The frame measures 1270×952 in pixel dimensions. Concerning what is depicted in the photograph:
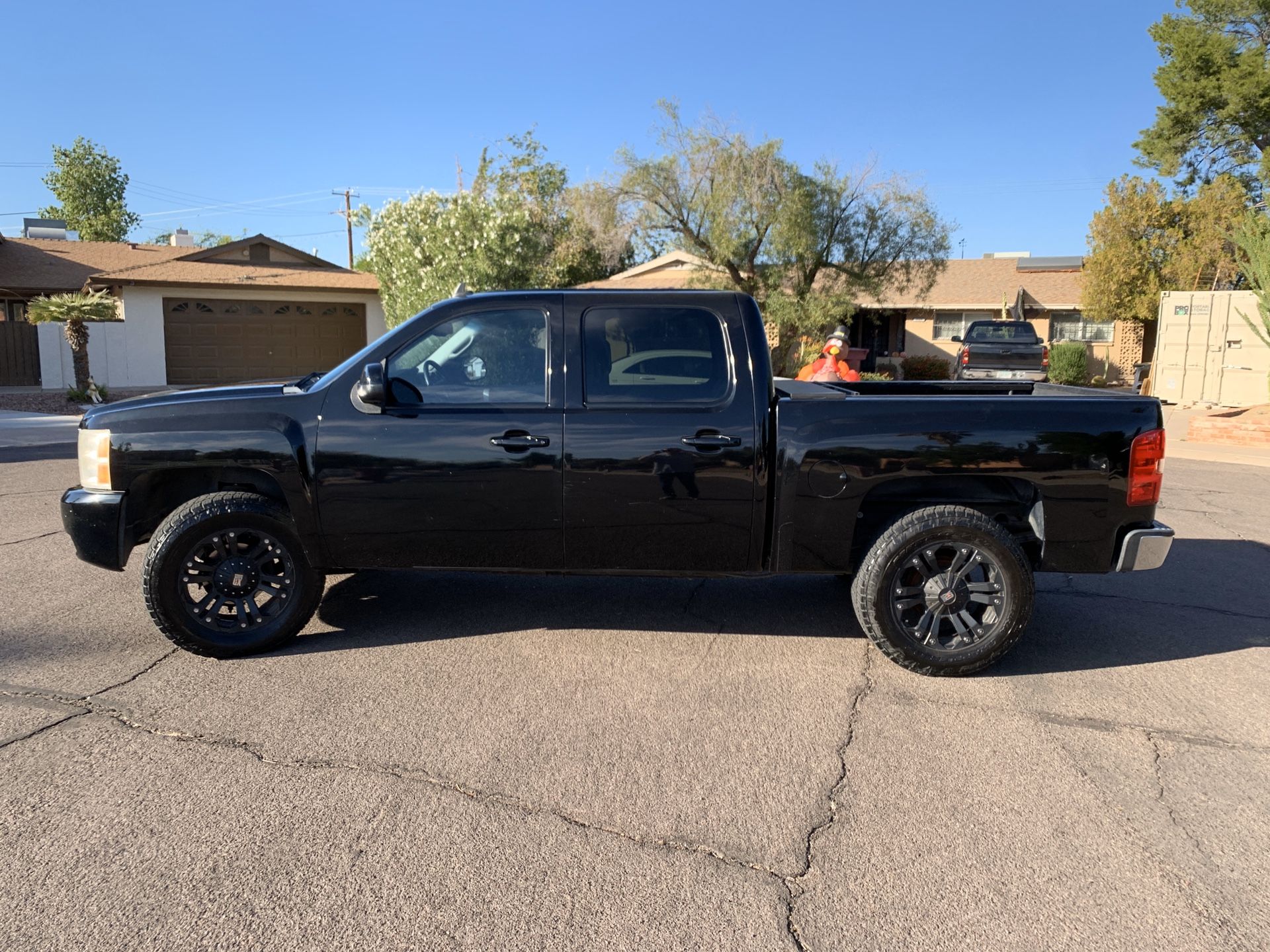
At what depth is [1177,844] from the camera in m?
3.25

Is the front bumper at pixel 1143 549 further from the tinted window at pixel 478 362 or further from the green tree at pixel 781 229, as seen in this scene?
the green tree at pixel 781 229

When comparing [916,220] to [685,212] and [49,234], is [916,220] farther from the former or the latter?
[49,234]

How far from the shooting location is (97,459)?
4836mm

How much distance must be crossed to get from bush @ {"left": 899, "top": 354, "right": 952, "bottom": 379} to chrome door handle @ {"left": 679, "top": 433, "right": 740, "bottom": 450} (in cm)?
2705

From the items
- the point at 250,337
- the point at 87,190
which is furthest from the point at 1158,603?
the point at 87,190

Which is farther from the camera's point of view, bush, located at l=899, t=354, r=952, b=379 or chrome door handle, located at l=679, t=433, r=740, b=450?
bush, located at l=899, t=354, r=952, b=379

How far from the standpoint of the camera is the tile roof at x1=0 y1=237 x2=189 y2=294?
91.6 feet

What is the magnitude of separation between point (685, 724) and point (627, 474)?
1.26 m

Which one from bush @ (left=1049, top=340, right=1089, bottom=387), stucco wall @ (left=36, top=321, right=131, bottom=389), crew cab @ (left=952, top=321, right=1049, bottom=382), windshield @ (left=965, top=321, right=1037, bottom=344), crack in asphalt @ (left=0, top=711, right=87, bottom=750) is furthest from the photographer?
bush @ (left=1049, top=340, right=1089, bottom=387)

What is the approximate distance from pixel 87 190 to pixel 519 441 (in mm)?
57652

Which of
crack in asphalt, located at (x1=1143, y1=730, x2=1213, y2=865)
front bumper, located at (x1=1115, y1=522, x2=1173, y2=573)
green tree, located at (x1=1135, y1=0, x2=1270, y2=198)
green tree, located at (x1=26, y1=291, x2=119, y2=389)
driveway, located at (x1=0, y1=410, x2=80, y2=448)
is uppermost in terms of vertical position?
green tree, located at (x1=1135, y1=0, x2=1270, y2=198)

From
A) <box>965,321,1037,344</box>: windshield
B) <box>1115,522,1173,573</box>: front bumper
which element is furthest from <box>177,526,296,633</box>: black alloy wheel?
<box>965,321,1037,344</box>: windshield

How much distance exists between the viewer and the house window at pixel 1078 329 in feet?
109

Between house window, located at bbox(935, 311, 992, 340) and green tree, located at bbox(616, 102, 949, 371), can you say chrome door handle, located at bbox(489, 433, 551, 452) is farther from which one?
house window, located at bbox(935, 311, 992, 340)
